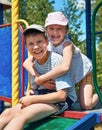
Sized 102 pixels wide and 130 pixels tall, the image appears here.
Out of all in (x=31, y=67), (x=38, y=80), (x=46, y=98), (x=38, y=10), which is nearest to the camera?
(x=46, y=98)

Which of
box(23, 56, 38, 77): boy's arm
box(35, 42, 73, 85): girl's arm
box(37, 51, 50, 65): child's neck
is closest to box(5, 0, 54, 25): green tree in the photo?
box(23, 56, 38, 77): boy's arm

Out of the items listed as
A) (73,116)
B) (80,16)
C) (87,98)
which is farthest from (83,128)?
(80,16)

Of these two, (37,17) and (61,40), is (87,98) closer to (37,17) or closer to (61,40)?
(61,40)

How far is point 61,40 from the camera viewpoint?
2.80 m

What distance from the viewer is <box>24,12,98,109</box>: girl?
265 centimetres

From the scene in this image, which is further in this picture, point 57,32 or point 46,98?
point 57,32

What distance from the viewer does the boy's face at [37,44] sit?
2.69 meters

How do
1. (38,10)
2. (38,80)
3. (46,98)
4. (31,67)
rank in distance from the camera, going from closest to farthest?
1. (46,98)
2. (38,80)
3. (31,67)
4. (38,10)

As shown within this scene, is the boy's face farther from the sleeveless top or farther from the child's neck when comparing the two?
the sleeveless top

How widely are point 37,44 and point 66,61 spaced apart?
261mm

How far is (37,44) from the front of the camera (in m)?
2.69

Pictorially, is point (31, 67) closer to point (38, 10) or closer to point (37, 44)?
point (37, 44)

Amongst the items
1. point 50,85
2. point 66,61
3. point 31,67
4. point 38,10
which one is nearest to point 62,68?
point 66,61

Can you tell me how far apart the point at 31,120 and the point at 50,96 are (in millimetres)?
227
